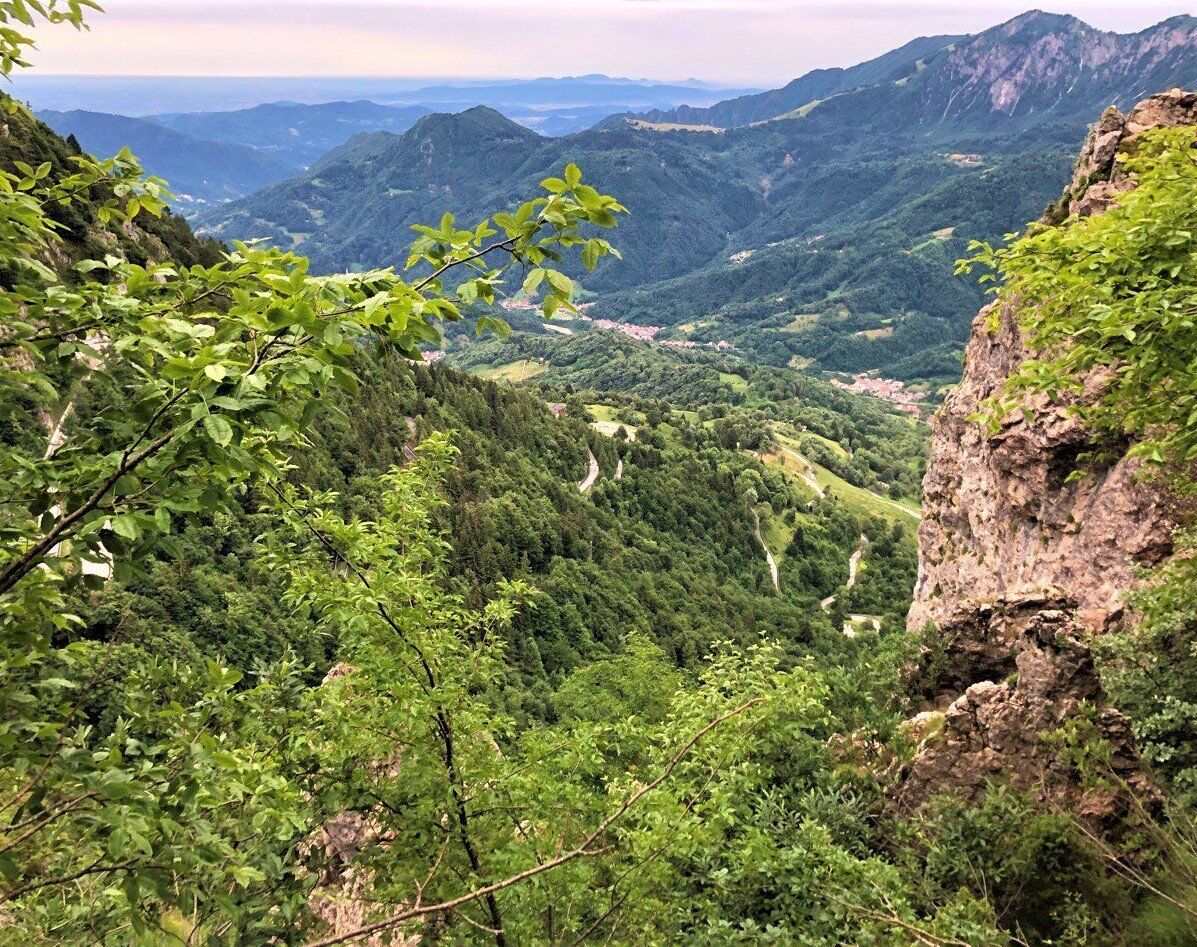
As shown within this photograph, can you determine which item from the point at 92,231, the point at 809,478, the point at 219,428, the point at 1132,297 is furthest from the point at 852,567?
the point at 219,428

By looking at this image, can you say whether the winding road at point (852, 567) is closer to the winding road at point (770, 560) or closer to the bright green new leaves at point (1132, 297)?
the winding road at point (770, 560)

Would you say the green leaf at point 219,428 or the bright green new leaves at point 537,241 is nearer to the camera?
the green leaf at point 219,428

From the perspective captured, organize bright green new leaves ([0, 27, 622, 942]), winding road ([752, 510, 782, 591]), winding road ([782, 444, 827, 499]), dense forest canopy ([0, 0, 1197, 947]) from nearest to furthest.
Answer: bright green new leaves ([0, 27, 622, 942]) → dense forest canopy ([0, 0, 1197, 947]) → winding road ([752, 510, 782, 591]) → winding road ([782, 444, 827, 499])

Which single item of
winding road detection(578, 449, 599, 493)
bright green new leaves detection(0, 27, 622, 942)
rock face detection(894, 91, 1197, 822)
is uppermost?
bright green new leaves detection(0, 27, 622, 942)

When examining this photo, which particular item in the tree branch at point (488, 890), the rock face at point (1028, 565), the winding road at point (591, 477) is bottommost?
the winding road at point (591, 477)

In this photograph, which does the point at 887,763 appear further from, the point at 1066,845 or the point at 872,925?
the point at 872,925

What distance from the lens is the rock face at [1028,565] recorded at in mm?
12289

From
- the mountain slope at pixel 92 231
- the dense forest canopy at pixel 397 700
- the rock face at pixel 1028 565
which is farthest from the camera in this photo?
the mountain slope at pixel 92 231

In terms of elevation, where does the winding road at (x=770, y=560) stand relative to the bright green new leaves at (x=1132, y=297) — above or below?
below

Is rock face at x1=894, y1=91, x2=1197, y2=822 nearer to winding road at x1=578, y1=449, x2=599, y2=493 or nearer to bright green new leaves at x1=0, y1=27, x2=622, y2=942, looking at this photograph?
bright green new leaves at x1=0, y1=27, x2=622, y2=942

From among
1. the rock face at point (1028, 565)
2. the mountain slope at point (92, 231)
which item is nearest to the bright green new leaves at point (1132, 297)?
the rock face at point (1028, 565)

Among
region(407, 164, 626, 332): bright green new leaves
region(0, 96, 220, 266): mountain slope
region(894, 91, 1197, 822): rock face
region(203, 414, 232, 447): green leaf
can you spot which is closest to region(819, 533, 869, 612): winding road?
region(894, 91, 1197, 822): rock face

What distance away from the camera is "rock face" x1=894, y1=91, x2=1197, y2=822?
12.3 m

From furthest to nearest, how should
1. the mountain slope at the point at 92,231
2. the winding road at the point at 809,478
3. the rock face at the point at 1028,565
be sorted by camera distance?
the winding road at the point at 809,478 < the mountain slope at the point at 92,231 < the rock face at the point at 1028,565
